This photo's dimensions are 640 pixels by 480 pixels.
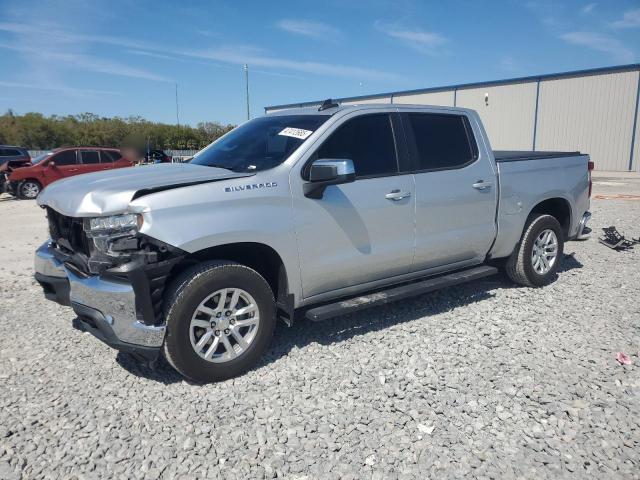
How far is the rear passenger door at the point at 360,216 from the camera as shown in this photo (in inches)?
150

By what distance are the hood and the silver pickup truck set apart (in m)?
0.01

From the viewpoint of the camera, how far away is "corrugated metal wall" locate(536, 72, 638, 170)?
28.2 metres

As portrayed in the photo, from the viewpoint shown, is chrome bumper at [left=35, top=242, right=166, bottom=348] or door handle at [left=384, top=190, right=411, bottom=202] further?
door handle at [left=384, top=190, right=411, bottom=202]

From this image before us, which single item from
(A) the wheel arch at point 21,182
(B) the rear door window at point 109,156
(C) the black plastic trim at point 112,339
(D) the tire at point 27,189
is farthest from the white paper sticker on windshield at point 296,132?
(A) the wheel arch at point 21,182

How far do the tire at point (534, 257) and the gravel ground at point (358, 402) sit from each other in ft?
1.96

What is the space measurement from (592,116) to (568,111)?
4.80 ft

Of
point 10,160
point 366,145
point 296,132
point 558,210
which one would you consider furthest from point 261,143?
point 10,160

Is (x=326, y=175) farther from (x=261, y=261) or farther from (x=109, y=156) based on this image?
(x=109, y=156)

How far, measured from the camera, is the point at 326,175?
356cm

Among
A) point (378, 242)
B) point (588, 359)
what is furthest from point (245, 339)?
point (588, 359)

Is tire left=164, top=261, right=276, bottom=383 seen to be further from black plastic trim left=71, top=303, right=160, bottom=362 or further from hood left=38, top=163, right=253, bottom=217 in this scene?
hood left=38, top=163, right=253, bottom=217

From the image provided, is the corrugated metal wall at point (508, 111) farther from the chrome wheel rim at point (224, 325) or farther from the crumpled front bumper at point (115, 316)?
the crumpled front bumper at point (115, 316)

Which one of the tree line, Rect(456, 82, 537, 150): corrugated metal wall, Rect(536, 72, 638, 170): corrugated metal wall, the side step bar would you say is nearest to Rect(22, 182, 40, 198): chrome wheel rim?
the side step bar

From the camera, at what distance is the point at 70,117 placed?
201 ft
